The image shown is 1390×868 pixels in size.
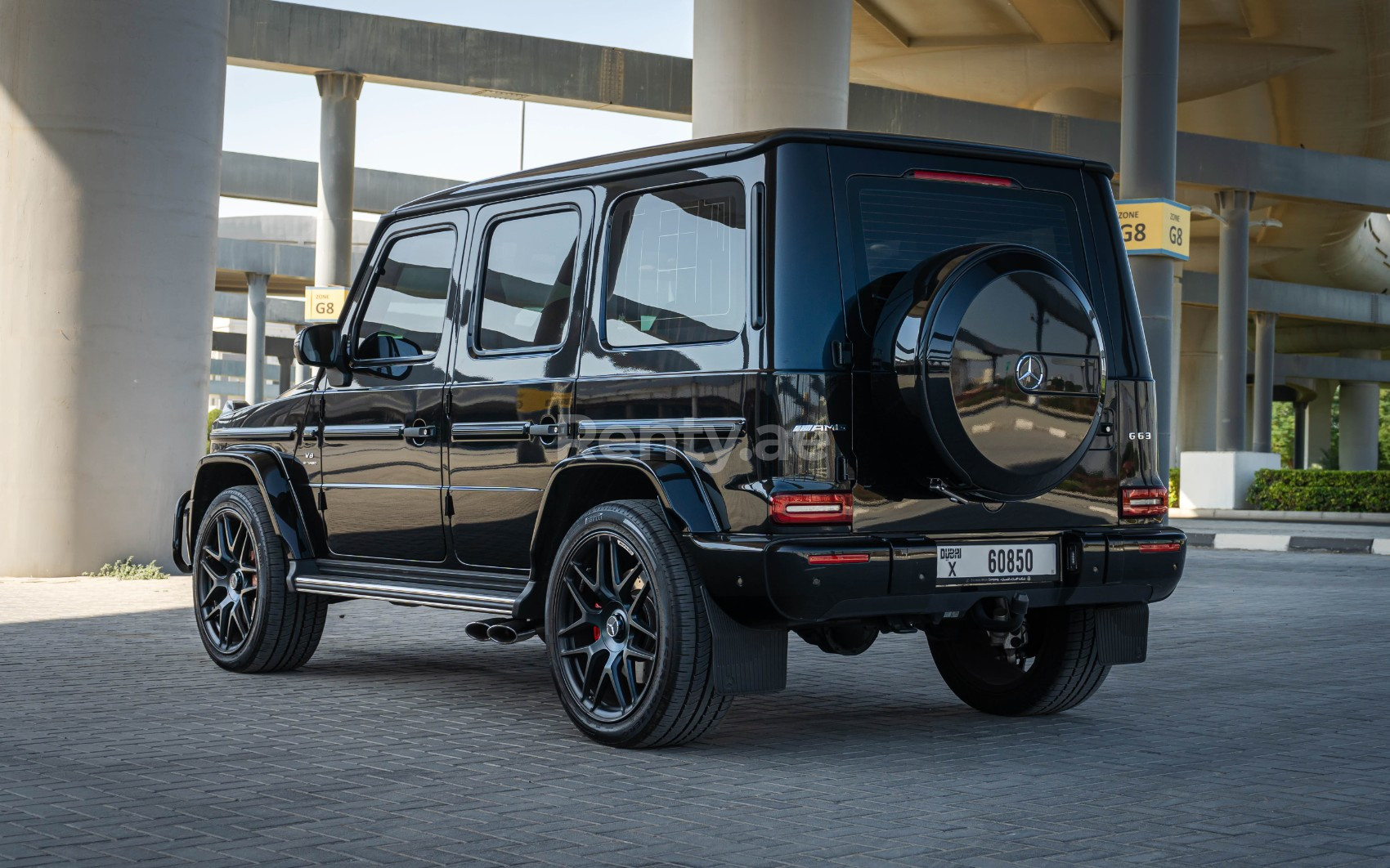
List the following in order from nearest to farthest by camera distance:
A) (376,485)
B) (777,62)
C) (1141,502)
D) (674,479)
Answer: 1. (674,479)
2. (1141,502)
3. (376,485)
4. (777,62)

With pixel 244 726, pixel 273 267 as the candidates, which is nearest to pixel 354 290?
pixel 244 726

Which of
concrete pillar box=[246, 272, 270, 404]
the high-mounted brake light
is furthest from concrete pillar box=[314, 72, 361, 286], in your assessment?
the high-mounted brake light

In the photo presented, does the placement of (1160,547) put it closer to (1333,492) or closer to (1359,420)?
(1333,492)

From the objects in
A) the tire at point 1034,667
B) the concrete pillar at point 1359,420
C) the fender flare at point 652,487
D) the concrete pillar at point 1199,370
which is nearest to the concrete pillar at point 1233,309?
the concrete pillar at point 1199,370

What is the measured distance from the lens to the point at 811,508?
5.33 m

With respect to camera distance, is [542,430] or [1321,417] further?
[1321,417]

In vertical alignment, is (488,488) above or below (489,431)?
below

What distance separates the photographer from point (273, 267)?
52000mm

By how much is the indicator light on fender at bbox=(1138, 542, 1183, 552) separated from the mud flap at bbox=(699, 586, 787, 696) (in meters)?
1.47

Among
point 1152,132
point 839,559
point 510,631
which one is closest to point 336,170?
point 1152,132

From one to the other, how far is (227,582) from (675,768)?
3371mm

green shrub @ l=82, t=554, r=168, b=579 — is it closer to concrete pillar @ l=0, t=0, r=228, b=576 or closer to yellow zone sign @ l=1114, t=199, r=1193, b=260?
concrete pillar @ l=0, t=0, r=228, b=576

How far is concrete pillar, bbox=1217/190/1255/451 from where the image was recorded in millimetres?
34531

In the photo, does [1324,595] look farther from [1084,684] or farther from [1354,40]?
[1354,40]
